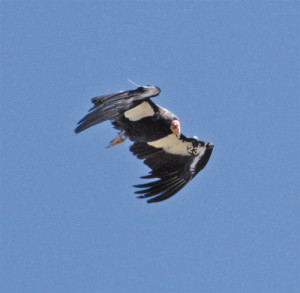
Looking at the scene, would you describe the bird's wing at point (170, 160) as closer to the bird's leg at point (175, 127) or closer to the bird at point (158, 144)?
the bird at point (158, 144)

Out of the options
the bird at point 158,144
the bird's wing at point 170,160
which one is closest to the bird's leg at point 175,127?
the bird at point 158,144

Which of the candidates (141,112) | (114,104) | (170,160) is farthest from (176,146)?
(114,104)

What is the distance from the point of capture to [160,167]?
2098 centimetres

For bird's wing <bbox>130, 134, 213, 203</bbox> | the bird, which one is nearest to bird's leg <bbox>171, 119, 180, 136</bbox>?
the bird

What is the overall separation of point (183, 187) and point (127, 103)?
4.01 m

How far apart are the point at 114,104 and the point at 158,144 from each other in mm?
3997

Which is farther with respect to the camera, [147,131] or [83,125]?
[147,131]

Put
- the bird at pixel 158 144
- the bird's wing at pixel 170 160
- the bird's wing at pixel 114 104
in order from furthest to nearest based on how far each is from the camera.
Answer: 1. the bird's wing at pixel 170 160
2. the bird at pixel 158 144
3. the bird's wing at pixel 114 104

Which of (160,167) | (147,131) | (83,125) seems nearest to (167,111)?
(147,131)

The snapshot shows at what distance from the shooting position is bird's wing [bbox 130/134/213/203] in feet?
66.9

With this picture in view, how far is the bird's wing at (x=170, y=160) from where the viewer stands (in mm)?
20391

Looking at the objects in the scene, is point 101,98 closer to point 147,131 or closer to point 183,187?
point 147,131

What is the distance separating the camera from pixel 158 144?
21.2m

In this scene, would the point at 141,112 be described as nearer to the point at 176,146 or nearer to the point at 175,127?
the point at 175,127
